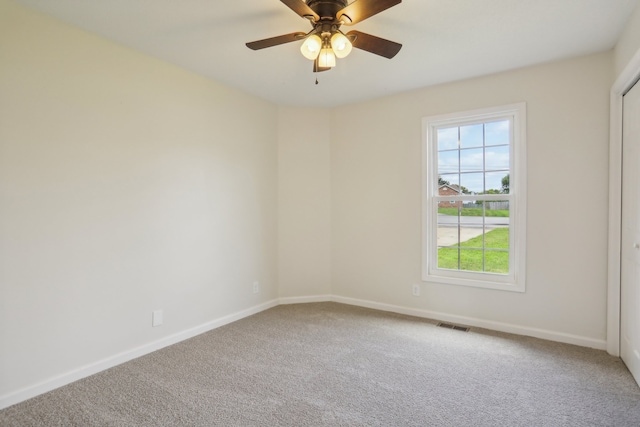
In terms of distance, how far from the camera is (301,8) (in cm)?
183

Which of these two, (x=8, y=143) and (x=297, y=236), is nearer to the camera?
(x=8, y=143)

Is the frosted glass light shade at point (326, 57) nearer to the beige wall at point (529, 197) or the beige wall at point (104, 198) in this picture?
the beige wall at point (104, 198)

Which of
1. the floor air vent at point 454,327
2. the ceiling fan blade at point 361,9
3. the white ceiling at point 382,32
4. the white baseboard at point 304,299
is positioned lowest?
the floor air vent at point 454,327

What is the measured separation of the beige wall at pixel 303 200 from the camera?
13.8ft

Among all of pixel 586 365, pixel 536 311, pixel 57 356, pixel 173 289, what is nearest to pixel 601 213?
pixel 536 311

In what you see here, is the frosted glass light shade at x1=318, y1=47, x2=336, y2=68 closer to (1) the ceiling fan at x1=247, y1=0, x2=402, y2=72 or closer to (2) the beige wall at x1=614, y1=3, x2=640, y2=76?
(1) the ceiling fan at x1=247, y1=0, x2=402, y2=72

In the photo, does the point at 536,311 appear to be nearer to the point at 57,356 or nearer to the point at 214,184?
the point at 214,184

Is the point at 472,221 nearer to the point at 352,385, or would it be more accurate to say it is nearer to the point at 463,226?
the point at 463,226

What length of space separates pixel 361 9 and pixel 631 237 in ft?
7.84

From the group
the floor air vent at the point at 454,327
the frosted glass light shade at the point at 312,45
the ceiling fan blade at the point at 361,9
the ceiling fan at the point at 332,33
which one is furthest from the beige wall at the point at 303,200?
the ceiling fan blade at the point at 361,9

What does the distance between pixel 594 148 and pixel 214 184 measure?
10.9ft

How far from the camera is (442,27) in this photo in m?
2.38

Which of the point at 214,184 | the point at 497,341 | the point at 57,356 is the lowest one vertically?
the point at 497,341

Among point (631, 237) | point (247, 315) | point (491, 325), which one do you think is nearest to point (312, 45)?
point (631, 237)
